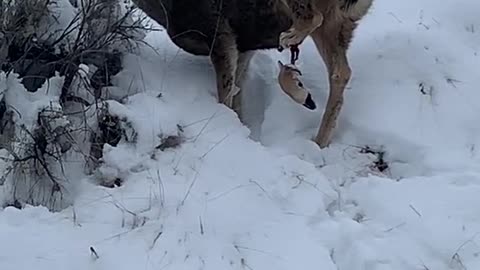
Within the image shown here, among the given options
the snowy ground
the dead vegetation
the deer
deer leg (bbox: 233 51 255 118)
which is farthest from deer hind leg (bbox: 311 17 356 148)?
the dead vegetation

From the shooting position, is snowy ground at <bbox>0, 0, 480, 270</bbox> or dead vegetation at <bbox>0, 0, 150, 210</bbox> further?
dead vegetation at <bbox>0, 0, 150, 210</bbox>

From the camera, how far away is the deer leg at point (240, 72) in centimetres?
653

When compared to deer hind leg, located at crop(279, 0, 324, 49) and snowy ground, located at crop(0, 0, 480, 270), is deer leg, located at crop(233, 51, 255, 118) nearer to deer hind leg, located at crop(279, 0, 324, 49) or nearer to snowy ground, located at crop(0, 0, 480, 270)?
snowy ground, located at crop(0, 0, 480, 270)

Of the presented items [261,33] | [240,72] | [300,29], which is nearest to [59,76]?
[240,72]

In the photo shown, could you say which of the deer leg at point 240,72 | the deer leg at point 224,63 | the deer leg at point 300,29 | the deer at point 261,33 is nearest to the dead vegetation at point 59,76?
the deer at point 261,33

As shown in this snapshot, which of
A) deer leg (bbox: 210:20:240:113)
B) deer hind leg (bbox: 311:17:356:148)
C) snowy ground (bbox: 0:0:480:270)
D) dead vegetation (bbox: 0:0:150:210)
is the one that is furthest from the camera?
deer leg (bbox: 210:20:240:113)

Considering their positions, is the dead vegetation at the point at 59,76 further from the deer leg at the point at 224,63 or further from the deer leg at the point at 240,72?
the deer leg at the point at 240,72

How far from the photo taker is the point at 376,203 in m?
5.24

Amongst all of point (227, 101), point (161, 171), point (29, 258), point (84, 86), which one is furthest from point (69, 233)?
point (227, 101)

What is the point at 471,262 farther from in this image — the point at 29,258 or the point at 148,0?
the point at 148,0

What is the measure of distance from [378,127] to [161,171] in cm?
162

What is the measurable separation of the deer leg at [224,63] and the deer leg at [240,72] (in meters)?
0.11

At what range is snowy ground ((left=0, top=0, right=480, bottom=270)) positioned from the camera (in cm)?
466

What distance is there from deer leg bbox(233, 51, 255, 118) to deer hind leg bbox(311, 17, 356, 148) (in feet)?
1.86
